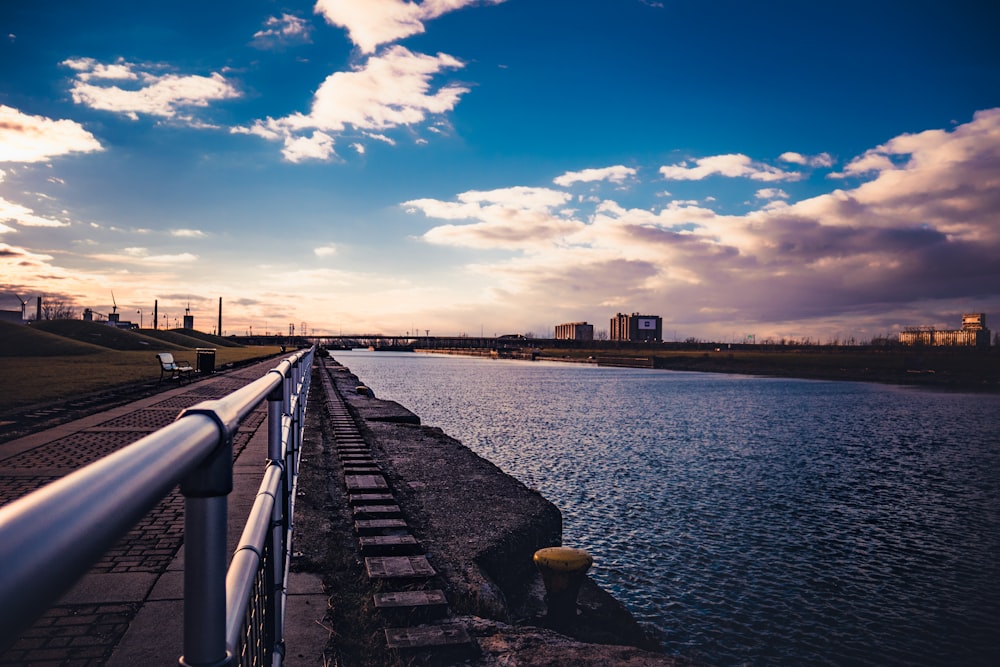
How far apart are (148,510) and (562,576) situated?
21.5ft

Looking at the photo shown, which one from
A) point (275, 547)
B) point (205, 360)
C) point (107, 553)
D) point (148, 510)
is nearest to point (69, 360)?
point (205, 360)

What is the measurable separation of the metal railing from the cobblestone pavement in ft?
0.10

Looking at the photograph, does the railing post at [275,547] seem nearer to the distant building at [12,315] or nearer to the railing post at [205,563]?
the railing post at [205,563]

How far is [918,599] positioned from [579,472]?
27.9ft

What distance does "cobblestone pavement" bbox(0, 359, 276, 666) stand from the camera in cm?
405

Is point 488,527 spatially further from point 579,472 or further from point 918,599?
point 579,472

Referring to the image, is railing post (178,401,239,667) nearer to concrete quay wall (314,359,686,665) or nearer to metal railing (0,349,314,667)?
metal railing (0,349,314,667)

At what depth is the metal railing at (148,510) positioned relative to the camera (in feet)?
1.99

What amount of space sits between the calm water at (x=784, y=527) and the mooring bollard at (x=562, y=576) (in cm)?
152

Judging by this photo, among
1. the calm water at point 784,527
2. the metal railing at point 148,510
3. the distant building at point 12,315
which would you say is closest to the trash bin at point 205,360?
the calm water at point 784,527

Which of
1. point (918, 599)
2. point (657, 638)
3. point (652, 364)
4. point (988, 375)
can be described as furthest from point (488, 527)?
point (652, 364)

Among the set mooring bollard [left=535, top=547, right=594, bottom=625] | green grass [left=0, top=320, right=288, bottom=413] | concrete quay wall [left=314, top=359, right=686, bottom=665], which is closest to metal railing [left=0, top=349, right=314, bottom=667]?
concrete quay wall [left=314, top=359, right=686, bottom=665]

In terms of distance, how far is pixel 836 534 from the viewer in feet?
38.9

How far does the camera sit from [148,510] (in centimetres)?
88
